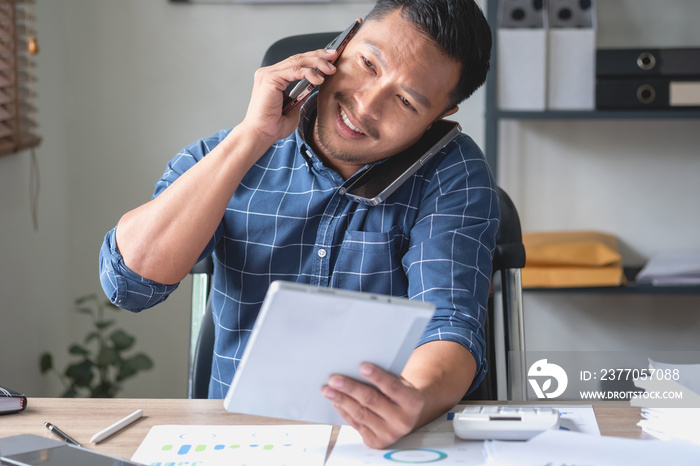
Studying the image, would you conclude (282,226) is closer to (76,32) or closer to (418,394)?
(418,394)

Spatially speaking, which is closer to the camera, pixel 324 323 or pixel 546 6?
pixel 324 323

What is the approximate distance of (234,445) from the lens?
2.47 feet

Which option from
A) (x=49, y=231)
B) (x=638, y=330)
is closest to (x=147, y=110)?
(x=49, y=231)

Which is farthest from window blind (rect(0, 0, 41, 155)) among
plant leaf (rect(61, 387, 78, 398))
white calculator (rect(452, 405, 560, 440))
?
white calculator (rect(452, 405, 560, 440))

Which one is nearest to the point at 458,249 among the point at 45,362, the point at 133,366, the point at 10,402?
the point at 10,402

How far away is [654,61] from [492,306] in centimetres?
103

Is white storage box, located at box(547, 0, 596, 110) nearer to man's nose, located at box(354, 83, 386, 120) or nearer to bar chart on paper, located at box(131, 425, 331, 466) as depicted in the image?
man's nose, located at box(354, 83, 386, 120)

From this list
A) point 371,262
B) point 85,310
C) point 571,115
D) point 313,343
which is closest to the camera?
point 313,343

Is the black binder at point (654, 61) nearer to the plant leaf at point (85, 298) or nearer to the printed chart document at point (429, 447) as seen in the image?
the printed chart document at point (429, 447)

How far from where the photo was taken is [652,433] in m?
0.77

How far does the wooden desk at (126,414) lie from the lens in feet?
2.56

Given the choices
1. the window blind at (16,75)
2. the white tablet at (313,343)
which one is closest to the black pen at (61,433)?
the white tablet at (313,343)

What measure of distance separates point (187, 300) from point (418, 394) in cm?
161
